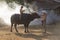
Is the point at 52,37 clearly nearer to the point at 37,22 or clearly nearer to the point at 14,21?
the point at 14,21

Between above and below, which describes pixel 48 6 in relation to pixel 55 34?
above

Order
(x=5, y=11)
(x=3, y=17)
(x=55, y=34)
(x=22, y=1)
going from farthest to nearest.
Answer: (x=5, y=11), (x=3, y=17), (x=22, y=1), (x=55, y=34)

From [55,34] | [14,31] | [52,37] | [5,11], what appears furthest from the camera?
[5,11]

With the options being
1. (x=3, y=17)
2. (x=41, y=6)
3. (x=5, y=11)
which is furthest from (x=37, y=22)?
(x=5, y=11)

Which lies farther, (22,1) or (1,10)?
(1,10)

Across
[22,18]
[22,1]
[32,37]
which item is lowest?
[32,37]

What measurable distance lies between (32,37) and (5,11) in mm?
9584

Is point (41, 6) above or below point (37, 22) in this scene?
above

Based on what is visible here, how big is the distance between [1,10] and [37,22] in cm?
588

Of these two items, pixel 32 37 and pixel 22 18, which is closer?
pixel 32 37

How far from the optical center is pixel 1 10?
877 inches

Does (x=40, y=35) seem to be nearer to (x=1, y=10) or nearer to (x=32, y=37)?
(x=32, y=37)

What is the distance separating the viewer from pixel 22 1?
56.0ft


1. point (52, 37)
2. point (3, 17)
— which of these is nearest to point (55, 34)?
point (52, 37)
